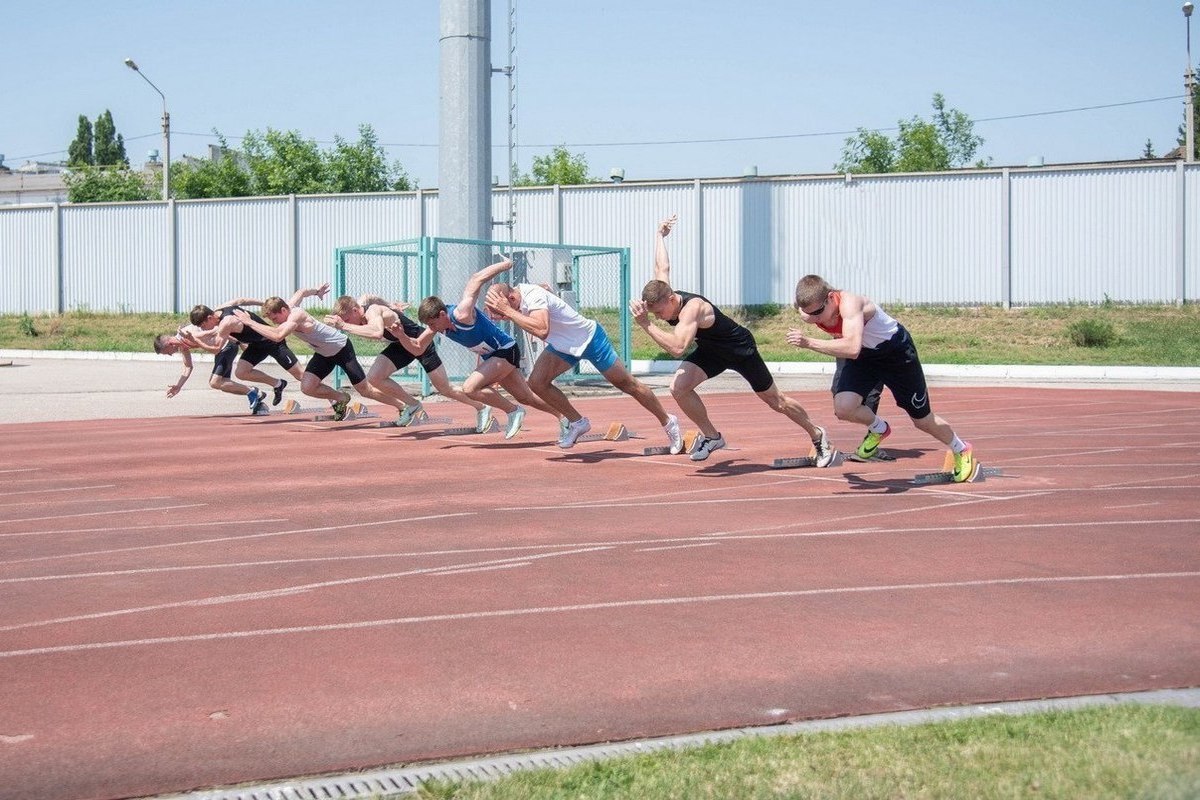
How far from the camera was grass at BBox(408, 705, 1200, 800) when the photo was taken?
3.84 metres

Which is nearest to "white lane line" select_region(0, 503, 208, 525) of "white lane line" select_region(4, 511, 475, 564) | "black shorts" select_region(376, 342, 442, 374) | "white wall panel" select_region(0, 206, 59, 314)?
"white lane line" select_region(4, 511, 475, 564)

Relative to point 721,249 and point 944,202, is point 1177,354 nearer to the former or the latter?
point 944,202

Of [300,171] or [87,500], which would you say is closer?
[87,500]

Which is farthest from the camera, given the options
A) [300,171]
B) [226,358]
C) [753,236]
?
[300,171]

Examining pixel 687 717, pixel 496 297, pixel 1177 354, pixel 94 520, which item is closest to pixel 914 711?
pixel 687 717

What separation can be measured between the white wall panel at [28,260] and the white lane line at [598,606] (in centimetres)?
3939

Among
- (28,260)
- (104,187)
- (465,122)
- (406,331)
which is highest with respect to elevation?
(104,187)

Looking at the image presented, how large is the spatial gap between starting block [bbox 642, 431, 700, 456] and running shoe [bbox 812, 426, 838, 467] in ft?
3.53

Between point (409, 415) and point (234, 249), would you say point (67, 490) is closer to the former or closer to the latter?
point (409, 415)

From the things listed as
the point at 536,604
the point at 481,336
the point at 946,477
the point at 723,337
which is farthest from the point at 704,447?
the point at 536,604

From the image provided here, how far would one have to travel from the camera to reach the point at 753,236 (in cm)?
3653

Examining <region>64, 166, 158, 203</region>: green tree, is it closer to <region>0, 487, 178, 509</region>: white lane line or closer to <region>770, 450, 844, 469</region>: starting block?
<region>0, 487, 178, 509</region>: white lane line

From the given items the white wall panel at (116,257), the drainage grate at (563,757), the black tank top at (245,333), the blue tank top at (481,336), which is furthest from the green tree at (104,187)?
the drainage grate at (563,757)

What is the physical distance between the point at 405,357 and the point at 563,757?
1203cm
